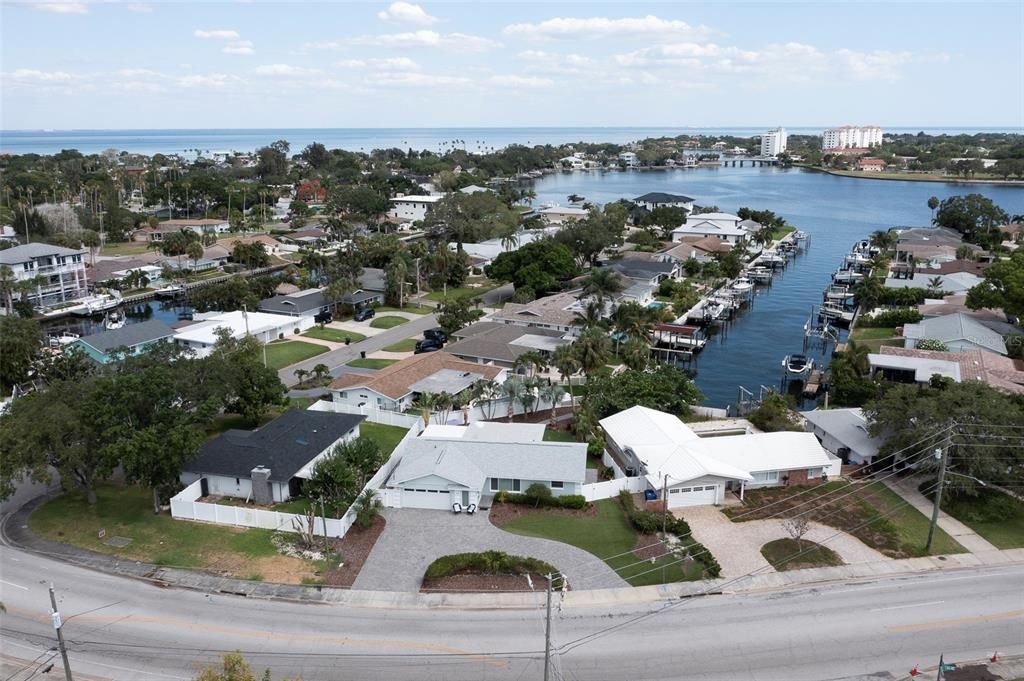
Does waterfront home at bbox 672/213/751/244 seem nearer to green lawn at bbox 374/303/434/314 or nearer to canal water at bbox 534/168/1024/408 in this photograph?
canal water at bbox 534/168/1024/408

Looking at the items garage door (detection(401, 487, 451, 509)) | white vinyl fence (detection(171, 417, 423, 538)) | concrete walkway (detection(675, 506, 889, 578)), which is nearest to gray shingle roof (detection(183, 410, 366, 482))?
white vinyl fence (detection(171, 417, 423, 538))

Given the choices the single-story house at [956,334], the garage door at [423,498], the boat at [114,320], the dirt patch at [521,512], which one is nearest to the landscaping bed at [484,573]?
the dirt patch at [521,512]

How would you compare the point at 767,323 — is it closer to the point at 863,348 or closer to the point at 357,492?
the point at 863,348

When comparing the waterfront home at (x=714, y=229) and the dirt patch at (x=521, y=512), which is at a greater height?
the waterfront home at (x=714, y=229)

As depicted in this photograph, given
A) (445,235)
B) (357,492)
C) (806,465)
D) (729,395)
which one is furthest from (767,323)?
(445,235)

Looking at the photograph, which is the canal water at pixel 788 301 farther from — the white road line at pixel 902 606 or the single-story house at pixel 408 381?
the white road line at pixel 902 606
